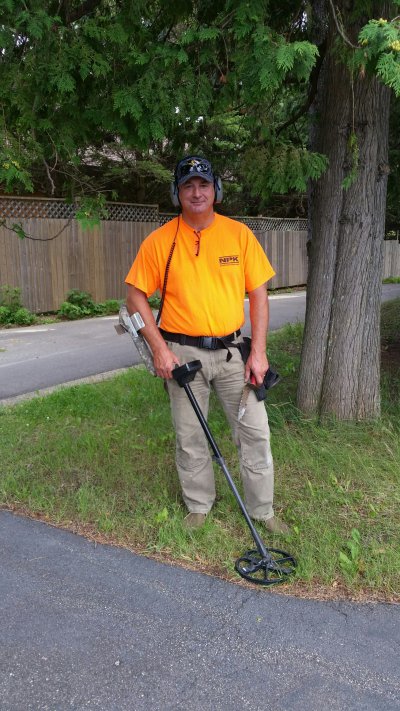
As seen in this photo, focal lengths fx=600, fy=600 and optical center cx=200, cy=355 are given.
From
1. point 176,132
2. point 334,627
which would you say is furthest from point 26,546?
point 176,132

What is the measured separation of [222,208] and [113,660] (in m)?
16.8

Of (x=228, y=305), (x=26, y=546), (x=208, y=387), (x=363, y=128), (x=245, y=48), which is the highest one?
(x=245, y=48)

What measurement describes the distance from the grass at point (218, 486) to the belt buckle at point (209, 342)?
3.38ft

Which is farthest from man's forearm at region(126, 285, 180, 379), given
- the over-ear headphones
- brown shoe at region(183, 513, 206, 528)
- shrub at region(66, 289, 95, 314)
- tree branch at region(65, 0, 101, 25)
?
shrub at region(66, 289, 95, 314)

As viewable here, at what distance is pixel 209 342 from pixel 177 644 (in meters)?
1.52

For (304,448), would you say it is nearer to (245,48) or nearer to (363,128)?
(363,128)

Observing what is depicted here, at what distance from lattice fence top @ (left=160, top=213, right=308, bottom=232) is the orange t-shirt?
1443 cm

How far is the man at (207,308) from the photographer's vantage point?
3.26 metres

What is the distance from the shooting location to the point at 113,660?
96.3 inches

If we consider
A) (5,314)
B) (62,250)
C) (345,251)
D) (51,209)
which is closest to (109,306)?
(62,250)

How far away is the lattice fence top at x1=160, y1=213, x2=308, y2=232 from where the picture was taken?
1804cm

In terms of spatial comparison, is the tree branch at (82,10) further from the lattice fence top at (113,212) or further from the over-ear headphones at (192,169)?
the lattice fence top at (113,212)

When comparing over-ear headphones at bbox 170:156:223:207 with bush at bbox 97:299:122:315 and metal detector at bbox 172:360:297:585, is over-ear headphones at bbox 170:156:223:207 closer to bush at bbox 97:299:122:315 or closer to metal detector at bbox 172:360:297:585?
metal detector at bbox 172:360:297:585

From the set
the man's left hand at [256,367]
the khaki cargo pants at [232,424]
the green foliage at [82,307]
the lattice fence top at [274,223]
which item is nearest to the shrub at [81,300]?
the green foliage at [82,307]
